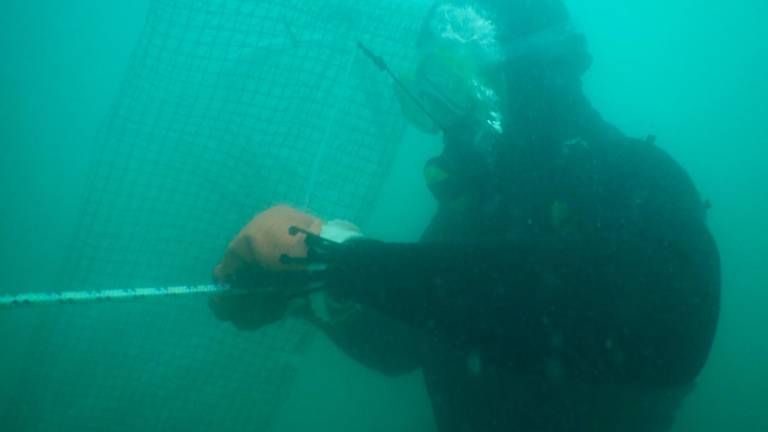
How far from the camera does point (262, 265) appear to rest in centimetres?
167

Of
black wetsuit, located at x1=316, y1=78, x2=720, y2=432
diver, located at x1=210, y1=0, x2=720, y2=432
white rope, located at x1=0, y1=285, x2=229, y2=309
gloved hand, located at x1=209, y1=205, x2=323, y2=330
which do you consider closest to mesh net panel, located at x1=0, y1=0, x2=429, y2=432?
diver, located at x1=210, y1=0, x2=720, y2=432

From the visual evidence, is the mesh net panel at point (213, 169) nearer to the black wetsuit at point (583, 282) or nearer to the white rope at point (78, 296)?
the black wetsuit at point (583, 282)

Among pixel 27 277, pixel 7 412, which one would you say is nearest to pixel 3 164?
pixel 27 277

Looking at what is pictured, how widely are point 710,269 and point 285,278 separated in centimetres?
135

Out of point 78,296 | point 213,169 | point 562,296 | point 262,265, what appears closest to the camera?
point 78,296

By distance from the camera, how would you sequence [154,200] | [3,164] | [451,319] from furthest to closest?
[3,164]
[154,200]
[451,319]

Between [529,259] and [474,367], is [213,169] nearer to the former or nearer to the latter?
[474,367]

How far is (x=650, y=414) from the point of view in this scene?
208 centimetres

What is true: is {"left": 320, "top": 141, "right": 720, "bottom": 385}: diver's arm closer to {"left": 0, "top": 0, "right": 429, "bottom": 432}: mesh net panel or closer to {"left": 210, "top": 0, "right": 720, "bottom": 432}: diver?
{"left": 210, "top": 0, "right": 720, "bottom": 432}: diver

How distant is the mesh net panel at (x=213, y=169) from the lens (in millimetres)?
3857

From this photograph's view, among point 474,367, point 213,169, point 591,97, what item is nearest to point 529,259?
point 474,367

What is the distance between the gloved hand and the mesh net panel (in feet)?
6.22

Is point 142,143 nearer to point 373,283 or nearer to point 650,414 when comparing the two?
point 373,283

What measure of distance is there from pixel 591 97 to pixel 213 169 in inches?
909
